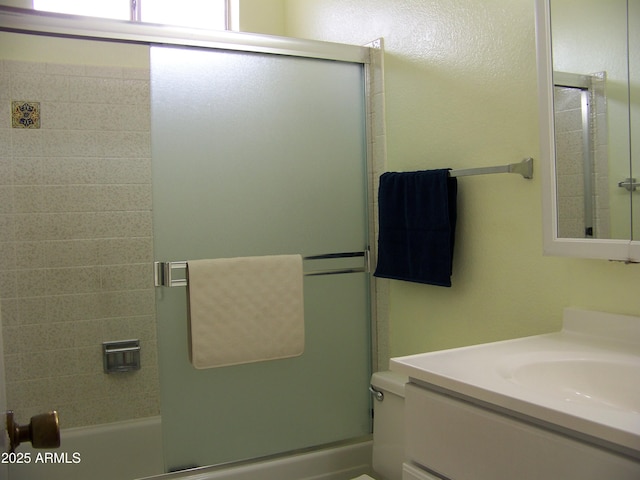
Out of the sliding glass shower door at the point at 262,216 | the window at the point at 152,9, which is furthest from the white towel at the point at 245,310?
the window at the point at 152,9

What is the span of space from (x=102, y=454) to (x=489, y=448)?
7.04ft

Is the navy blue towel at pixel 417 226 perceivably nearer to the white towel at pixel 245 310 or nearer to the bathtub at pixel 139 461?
the white towel at pixel 245 310

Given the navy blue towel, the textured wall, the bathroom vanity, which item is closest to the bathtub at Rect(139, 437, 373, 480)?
the textured wall

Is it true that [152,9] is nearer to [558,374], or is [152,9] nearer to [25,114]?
[25,114]

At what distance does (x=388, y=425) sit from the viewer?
2045mm

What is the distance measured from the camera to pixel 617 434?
93 cm

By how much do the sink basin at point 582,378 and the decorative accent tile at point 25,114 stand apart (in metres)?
2.26

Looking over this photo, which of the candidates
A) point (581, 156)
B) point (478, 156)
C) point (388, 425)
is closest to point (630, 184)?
point (581, 156)

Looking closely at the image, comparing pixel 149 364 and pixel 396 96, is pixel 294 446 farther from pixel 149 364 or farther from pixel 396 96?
pixel 396 96

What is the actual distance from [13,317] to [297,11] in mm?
1989

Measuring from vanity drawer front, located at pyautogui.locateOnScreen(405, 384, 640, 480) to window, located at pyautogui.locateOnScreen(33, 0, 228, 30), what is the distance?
2.32 meters

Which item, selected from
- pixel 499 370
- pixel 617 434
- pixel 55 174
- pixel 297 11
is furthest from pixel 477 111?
pixel 55 174

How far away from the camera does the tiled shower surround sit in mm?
2691

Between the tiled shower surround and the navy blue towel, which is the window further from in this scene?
the navy blue towel
